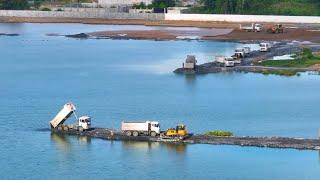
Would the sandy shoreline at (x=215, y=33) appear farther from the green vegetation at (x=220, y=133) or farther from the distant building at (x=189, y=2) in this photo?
the green vegetation at (x=220, y=133)

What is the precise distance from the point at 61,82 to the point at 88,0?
69.4 m

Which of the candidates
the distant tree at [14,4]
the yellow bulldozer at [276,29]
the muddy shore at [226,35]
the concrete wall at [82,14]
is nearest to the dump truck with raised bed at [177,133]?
the muddy shore at [226,35]

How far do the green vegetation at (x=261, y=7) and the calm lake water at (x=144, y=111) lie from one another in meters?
25.3

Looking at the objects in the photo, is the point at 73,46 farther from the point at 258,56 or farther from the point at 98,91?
the point at 98,91

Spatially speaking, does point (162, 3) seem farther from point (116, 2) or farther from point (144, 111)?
point (144, 111)

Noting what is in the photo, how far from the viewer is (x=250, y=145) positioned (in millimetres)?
33750

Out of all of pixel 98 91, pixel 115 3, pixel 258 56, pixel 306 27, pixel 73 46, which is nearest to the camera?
pixel 98 91

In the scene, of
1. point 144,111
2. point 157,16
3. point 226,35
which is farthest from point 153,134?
point 157,16

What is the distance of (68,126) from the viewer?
120ft

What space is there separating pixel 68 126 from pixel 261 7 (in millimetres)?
63579

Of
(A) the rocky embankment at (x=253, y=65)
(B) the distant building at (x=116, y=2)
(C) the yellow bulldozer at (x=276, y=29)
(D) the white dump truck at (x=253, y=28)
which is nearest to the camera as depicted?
(A) the rocky embankment at (x=253, y=65)

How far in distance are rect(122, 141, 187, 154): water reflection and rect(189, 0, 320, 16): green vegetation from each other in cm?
6184

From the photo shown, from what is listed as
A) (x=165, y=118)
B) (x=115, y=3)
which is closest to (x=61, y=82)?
(x=165, y=118)

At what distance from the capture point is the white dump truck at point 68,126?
36.2 meters
